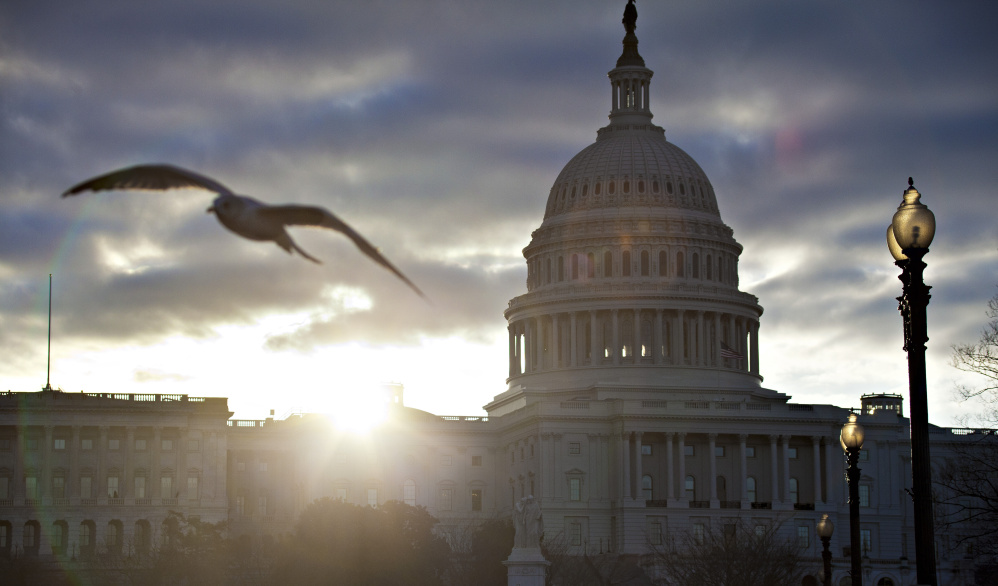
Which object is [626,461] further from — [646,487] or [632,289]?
[632,289]

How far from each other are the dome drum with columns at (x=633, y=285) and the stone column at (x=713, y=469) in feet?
27.6

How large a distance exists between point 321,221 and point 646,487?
145 m

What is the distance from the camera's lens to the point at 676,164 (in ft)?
599

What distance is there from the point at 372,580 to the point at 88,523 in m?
59.6

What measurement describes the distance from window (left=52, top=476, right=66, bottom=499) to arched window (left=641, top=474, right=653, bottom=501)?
156 ft

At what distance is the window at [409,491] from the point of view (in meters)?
170

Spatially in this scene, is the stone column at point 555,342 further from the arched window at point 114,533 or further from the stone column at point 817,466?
the arched window at point 114,533

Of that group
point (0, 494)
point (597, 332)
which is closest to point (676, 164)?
point (597, 332)

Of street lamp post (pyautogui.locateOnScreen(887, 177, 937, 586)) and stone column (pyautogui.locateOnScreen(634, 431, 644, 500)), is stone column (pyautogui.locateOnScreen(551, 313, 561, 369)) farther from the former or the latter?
street lamp post (pyautogui.locateOnScreen(887, 177, 937, 586))

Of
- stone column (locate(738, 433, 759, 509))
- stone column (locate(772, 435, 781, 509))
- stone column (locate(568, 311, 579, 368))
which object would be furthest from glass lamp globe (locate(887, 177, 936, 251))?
stone column (locate(568, 311, 579, 368))

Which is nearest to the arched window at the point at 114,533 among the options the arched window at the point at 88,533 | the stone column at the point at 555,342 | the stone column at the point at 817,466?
the arched window at the point at 88,533

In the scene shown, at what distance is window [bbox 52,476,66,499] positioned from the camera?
15462 centimetres

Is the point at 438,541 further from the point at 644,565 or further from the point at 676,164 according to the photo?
the point at 676,164

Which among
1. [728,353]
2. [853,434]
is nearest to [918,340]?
[853,434]
